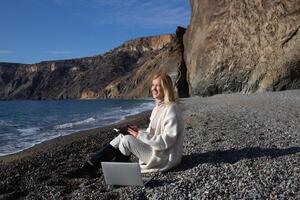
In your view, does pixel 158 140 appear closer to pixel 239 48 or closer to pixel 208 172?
pixel 208 172

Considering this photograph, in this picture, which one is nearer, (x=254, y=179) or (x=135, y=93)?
(x=254, y=179)

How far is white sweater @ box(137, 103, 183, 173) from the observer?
750cm

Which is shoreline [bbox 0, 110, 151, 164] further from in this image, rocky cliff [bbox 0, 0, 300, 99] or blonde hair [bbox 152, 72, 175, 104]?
blonde hair [bbox 152, 72, 175, 104]

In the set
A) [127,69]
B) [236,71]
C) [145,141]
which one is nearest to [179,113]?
[145,141]

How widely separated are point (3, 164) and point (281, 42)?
2901 cm

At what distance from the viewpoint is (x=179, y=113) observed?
7.57 metres

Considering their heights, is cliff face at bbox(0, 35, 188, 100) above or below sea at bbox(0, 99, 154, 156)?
above

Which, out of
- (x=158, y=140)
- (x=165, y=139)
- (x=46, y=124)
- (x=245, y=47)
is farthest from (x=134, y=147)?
(x=245, y=47)

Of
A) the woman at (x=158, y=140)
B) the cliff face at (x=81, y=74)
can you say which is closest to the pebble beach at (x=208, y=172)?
the woman at (x=158, y=140)

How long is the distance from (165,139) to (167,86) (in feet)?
2.99

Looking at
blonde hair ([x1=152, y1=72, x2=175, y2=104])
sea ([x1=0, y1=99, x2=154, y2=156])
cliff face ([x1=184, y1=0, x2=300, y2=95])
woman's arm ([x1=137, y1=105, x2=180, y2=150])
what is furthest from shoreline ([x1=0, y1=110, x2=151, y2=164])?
cliff face ([x1=184, y1=0, x2=300, y2=95])

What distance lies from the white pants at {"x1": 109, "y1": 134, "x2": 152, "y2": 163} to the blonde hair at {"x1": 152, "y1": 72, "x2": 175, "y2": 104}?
857 millimetres

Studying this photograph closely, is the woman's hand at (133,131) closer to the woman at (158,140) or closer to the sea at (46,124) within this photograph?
the woman at (158,140)

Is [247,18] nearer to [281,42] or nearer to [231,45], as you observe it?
[231,45]
